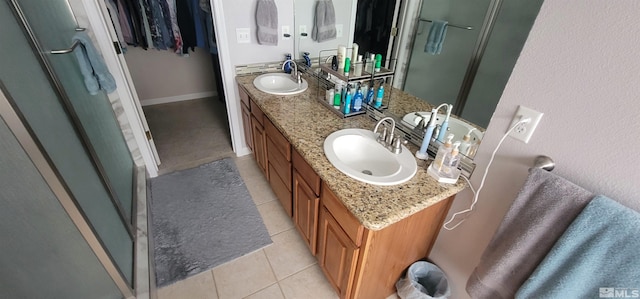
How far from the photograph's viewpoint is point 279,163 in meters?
1.68

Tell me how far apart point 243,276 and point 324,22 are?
1740 millimetres

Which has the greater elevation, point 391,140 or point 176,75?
point 391,140

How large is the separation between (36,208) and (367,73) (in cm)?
156

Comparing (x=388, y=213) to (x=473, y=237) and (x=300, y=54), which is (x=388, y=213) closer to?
(x=473, y=237)

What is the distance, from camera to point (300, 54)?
86.5 inches

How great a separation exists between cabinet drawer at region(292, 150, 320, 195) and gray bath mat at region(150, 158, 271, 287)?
0.65 meters

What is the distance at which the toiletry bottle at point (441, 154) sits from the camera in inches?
41.2

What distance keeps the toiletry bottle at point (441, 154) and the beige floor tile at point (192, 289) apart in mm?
1334

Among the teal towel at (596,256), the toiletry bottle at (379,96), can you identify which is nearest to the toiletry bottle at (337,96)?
the toiletry bottle at (379,96)

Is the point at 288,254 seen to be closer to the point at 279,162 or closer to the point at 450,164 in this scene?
the point at 279,162

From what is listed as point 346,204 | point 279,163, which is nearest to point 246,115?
point 279,163

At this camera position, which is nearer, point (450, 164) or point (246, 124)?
point (450, 164)

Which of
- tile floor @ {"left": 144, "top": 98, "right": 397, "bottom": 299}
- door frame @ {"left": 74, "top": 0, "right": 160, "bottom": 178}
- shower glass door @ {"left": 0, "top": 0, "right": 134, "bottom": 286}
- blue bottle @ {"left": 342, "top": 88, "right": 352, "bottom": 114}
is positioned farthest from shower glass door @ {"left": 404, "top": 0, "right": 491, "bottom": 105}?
door frame @ {"left": 74, "top": 0, "right": 160, "bottom": 178}

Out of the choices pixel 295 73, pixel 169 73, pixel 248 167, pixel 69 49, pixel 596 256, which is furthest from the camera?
pixel 169 73
